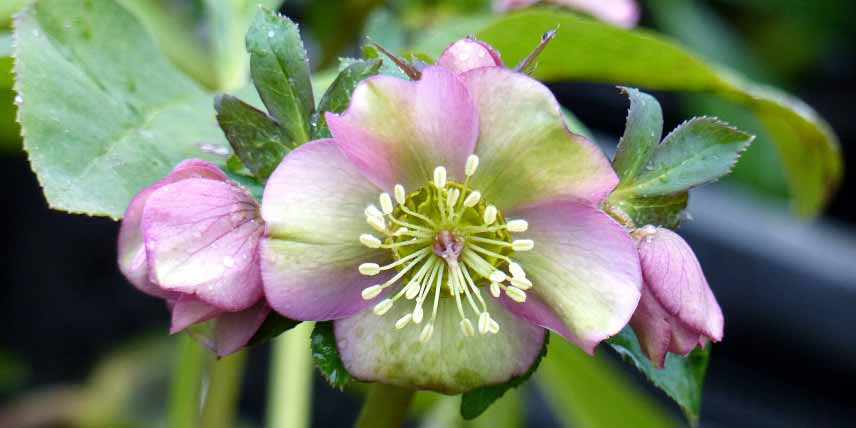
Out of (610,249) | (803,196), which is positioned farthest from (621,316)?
(803,196)

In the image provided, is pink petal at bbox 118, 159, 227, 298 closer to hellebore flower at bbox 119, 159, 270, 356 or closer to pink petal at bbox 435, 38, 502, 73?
hellebore flower at bbox 119, 159, 270, 356

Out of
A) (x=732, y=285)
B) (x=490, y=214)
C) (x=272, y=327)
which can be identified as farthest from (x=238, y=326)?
(x=732, y=285)

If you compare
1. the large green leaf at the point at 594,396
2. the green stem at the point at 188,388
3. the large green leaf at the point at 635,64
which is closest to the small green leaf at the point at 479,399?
the large green leaf at the point at 635,64

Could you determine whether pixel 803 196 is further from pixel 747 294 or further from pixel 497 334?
pixel 747 294

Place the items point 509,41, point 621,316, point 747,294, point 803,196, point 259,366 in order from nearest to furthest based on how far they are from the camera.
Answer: point 621,316, point 509,41, point 803,196, point 747,294, point 259,366

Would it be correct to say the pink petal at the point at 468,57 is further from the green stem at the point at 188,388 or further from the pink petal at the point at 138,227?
the green stem at the point at 188,388

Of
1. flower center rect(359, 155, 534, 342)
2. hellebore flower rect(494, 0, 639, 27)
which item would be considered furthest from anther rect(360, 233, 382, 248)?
hellebore flower rect(494, 0, 639, 27)
